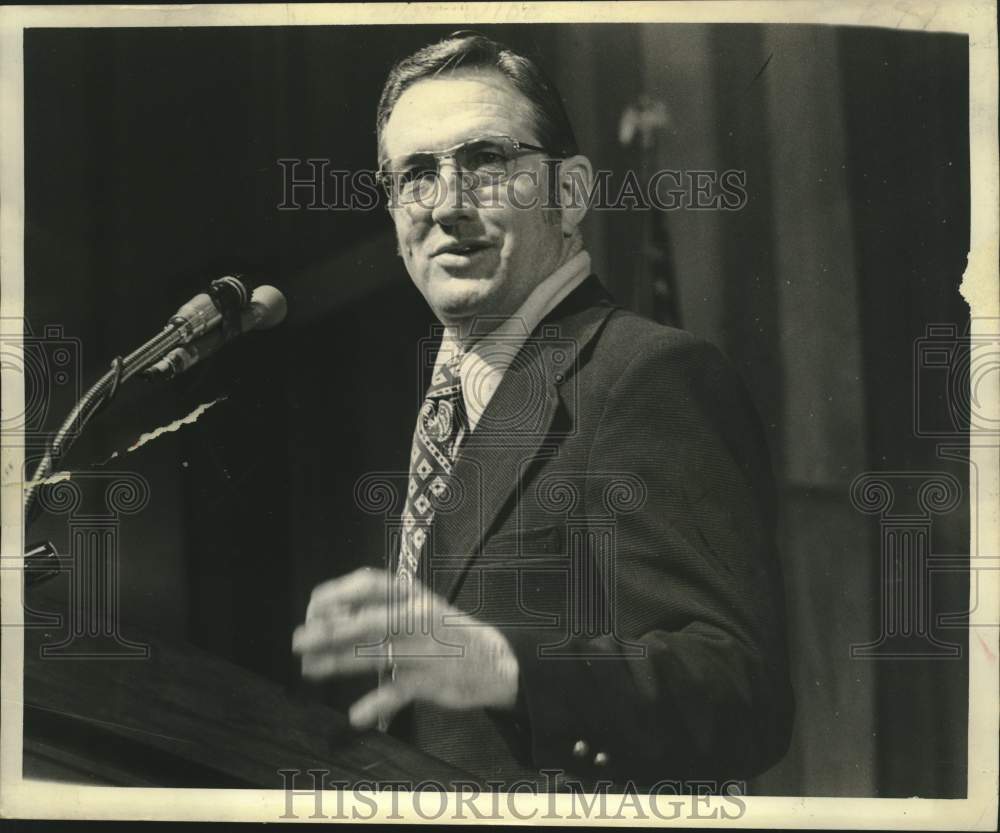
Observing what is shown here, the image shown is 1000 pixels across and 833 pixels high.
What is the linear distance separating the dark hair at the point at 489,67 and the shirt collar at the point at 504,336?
255 mm

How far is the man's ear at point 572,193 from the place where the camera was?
8.33 ft

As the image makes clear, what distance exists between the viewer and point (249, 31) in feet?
8.65

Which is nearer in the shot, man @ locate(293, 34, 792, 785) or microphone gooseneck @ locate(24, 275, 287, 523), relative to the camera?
man @ locate(293, 34, 792, 785)

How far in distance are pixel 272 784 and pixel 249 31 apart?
1.59 meters

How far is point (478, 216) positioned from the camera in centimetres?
251

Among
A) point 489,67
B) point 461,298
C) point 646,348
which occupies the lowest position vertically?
point 646,348

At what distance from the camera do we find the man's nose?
8.24ft

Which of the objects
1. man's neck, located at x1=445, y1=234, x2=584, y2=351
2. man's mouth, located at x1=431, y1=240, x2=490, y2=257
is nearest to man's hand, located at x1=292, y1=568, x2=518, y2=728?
man's neck, located at x1=445, y1=234, x2=584, y2=351

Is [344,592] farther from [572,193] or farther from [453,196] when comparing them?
[572,193]

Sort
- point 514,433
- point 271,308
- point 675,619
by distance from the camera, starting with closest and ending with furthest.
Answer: point 675,619 < point 514,433 < point 271,308

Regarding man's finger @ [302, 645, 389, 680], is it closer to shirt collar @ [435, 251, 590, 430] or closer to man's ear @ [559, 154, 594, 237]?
shirt collar @ [435, 251, 590, 430]

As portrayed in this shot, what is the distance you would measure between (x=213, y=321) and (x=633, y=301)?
882 mm

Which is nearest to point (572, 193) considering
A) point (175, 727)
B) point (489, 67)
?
point (489, 67)

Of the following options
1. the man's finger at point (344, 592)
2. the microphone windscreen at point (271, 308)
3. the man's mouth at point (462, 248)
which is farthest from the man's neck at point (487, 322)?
the man's finger at point (344, 592)
